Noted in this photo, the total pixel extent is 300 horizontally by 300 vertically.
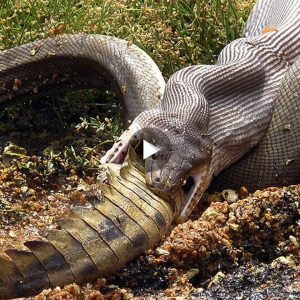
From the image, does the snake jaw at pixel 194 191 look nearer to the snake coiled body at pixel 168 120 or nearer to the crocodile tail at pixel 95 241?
the snake coiled body at pixel 168 120

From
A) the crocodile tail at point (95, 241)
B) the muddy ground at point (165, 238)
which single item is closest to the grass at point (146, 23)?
the muddy ground at point (165, 238)

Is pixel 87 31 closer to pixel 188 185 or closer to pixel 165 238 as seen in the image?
pixel 188 185

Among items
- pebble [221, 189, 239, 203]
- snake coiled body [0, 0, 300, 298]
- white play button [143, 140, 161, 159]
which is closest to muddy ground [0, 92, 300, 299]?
pebble [221, 189, 239, 203]

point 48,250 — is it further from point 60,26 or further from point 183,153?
point 60,26

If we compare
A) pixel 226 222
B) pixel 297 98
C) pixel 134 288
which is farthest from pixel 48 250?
pixel 297 98

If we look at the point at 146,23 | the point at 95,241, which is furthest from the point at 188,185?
the point at 146,23

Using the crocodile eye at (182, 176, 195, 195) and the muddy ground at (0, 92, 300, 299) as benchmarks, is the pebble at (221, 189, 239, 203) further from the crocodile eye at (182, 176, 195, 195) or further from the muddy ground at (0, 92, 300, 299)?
the crocodile eye at (182, 176, 195, 195)
